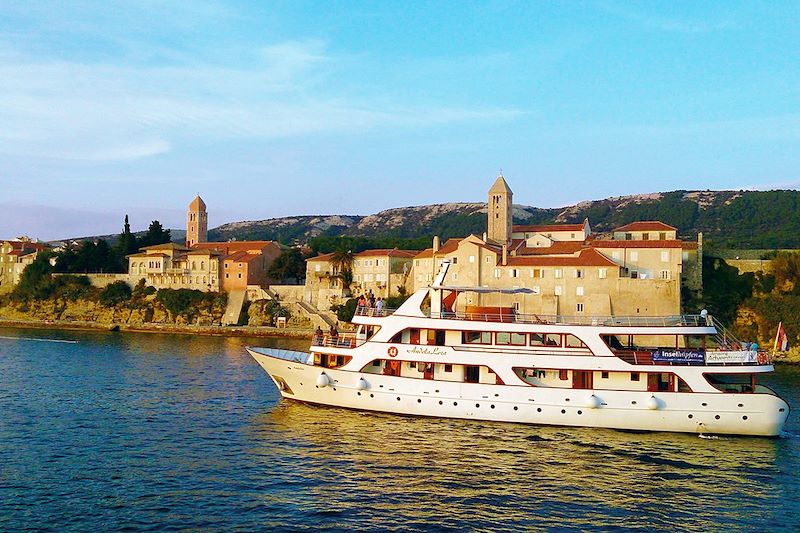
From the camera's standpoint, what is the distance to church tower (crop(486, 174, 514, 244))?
2783 inches

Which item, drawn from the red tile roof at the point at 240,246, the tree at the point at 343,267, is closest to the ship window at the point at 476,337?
the tree at the point at 343,267

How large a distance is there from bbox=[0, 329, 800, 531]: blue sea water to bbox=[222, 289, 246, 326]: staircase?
132 ft

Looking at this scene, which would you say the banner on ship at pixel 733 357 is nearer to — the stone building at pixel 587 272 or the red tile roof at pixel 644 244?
the stone building at pixel 587 272

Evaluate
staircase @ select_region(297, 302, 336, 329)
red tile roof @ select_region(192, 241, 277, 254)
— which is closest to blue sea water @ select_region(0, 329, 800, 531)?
staircase @ select_region(297, 302, 336, 329)

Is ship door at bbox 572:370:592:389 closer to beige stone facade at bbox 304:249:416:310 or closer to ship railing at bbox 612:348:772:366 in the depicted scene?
ship railing at bbox 612:348:772:366

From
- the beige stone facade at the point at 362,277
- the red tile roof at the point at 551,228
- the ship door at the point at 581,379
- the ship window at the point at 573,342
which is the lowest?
the ship door at the point at 581,379

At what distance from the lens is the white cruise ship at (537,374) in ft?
82.7

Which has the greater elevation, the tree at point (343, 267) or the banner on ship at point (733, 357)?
the tree at point (343, 267)

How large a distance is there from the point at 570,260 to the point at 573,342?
30.9 meters

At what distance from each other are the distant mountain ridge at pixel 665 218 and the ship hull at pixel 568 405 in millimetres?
76391

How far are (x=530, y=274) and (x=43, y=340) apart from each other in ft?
132

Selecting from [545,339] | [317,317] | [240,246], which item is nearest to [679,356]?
[545,339]

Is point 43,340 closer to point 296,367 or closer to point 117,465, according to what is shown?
point 296,367

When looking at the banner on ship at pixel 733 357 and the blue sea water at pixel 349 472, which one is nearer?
the blue sea water at pixel 349 472
